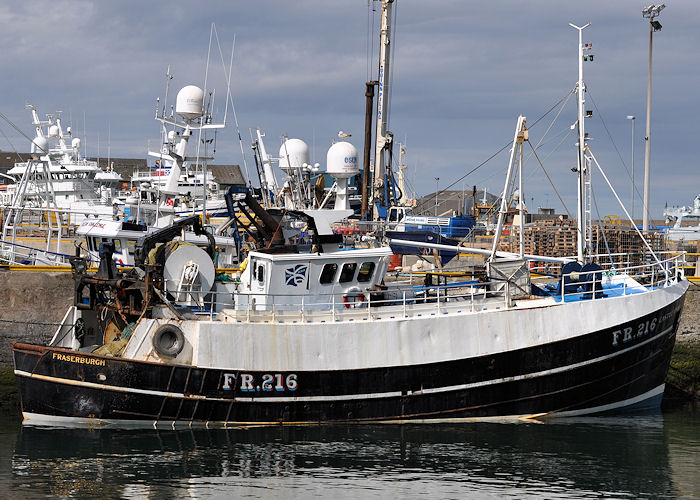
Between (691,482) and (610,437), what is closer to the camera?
(691,482)

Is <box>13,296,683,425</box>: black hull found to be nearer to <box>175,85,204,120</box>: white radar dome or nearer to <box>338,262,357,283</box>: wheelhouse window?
<box>338,262,357,283</box>: wheelhouse window

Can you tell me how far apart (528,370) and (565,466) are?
3.23 metres

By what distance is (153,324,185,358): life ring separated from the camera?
19062 mm

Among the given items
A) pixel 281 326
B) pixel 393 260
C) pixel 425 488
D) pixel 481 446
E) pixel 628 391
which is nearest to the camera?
pixel 425 488

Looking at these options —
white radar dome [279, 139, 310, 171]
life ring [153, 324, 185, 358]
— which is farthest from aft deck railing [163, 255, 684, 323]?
white radar dome [279, 139, 310, 171]

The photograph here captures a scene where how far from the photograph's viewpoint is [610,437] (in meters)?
18.4

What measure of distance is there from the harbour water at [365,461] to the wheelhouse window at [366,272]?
3.72 meters

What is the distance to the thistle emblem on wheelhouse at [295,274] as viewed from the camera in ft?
66.5

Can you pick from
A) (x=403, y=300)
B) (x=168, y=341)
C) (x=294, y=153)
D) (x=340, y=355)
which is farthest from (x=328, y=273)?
(x=294, y=153)

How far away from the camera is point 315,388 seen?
63.3 feet

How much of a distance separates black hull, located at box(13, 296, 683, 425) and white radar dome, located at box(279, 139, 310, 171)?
84.1 feet

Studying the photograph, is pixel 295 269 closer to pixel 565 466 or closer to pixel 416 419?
pixel 416 419

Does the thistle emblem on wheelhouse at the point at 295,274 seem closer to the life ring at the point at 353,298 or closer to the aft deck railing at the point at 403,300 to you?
the aft deck railing at the point at 403,300

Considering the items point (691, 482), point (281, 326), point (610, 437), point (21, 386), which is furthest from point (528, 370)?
point (21, 386)
